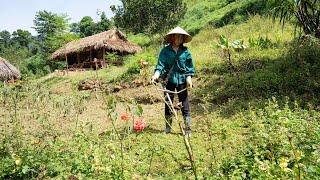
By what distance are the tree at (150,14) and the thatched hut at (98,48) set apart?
6.31 ft

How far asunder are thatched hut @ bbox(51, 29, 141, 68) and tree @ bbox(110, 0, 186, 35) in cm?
192

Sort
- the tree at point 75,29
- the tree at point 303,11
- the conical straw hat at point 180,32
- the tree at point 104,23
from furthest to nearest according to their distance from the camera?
the tree at point 75,29 → the tree at point 104,23 → the tree at point 303,11 → the conical straw hat at point 180,32

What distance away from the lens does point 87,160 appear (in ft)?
13.6

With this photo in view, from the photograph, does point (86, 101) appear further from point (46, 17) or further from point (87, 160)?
point (46, 17)

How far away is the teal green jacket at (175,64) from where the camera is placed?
5910 millimetres

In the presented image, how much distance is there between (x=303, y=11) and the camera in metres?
9.61

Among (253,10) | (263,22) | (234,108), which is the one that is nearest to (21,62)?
(253,10)

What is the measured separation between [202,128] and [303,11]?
15.8 ft

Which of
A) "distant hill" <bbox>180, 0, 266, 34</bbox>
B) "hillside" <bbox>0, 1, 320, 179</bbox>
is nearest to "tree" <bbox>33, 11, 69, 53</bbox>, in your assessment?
"distant hill" <bbox>180, 0, 266, 34</bbox>

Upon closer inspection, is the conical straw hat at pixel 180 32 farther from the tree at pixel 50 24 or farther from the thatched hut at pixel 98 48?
the tree at pixel 50 24

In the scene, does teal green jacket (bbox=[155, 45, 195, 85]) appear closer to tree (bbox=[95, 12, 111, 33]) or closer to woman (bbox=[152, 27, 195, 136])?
woman (bbox=[152, 27, 195, 136])

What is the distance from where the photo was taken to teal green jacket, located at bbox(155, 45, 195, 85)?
591 centimetres

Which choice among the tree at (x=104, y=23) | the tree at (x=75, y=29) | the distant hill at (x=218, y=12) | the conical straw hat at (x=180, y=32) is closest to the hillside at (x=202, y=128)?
the conical straw hat at (x=180, y=32)

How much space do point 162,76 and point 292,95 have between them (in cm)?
236
